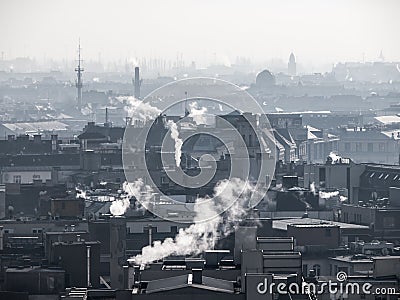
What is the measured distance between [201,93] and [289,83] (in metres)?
45.3

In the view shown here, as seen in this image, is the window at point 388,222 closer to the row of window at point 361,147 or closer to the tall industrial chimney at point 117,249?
the tall industrial chimney at point 117,249

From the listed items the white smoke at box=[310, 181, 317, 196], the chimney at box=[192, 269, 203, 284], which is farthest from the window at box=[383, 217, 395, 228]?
the chimney at box=[192, 269, 203, 284]

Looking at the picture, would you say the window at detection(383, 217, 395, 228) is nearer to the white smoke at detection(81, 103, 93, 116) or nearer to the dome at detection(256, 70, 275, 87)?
the white smoke at detection(81, 103, 93, 116)

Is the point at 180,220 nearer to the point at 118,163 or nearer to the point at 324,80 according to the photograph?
the point at 118,163

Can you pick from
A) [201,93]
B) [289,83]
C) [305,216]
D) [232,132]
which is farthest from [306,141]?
[289,83]

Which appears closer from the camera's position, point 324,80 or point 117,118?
point 117,118

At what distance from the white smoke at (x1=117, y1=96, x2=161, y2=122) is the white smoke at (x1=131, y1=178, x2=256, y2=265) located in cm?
2269

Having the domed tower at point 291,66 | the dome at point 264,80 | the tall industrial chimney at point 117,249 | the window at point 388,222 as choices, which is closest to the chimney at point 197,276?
the tall industrial chimney at point 117,249

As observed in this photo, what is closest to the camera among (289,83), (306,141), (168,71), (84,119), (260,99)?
(306,141)

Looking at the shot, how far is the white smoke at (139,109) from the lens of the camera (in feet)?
201

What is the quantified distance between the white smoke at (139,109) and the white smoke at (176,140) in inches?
104

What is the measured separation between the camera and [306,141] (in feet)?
195

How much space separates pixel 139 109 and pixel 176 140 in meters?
26.1

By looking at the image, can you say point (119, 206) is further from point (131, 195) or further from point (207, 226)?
point (207, 226)
